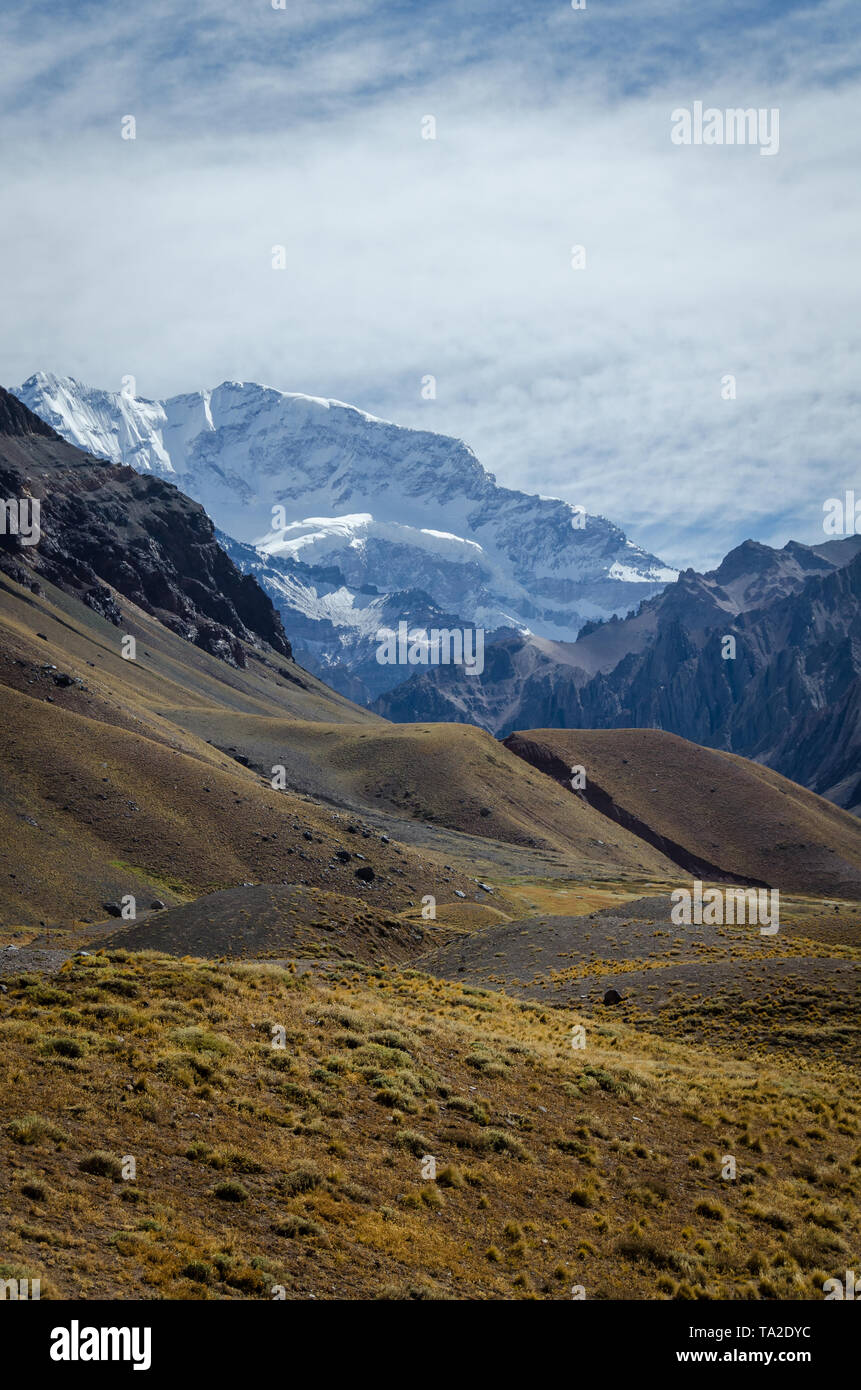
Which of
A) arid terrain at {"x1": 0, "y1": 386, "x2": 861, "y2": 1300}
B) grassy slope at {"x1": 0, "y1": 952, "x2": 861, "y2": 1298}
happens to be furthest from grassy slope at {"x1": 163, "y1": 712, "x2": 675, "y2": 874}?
grassy slope at {"x1": 0, "y1": 952, "x2": 861, "y2": 1298}

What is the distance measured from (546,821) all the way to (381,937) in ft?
392

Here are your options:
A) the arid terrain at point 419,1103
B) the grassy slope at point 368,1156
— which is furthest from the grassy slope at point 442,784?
the grassy slope at point 368,1156

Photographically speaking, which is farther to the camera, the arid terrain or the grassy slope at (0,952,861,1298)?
the arid terrain

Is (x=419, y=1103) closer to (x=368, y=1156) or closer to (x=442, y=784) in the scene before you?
(x=368, y=1156)

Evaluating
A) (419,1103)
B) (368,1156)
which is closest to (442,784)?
(419,1103)

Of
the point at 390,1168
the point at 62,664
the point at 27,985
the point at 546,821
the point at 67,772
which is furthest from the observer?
the point at 546,821

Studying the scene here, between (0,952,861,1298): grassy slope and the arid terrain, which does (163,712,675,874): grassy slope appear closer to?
the arid terrain

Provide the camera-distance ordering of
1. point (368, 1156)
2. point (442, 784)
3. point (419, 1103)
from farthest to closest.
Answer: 1. point (442, 784)
2. point (419, 1103)
3. point (368, 1156)

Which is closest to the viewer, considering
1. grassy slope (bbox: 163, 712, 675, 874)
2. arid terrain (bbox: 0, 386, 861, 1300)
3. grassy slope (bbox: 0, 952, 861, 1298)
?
grassy slope (bbox: 0, 952, 861, 1298)

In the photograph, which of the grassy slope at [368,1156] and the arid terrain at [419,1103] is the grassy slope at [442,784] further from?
the grassy slope at [368,1156]
